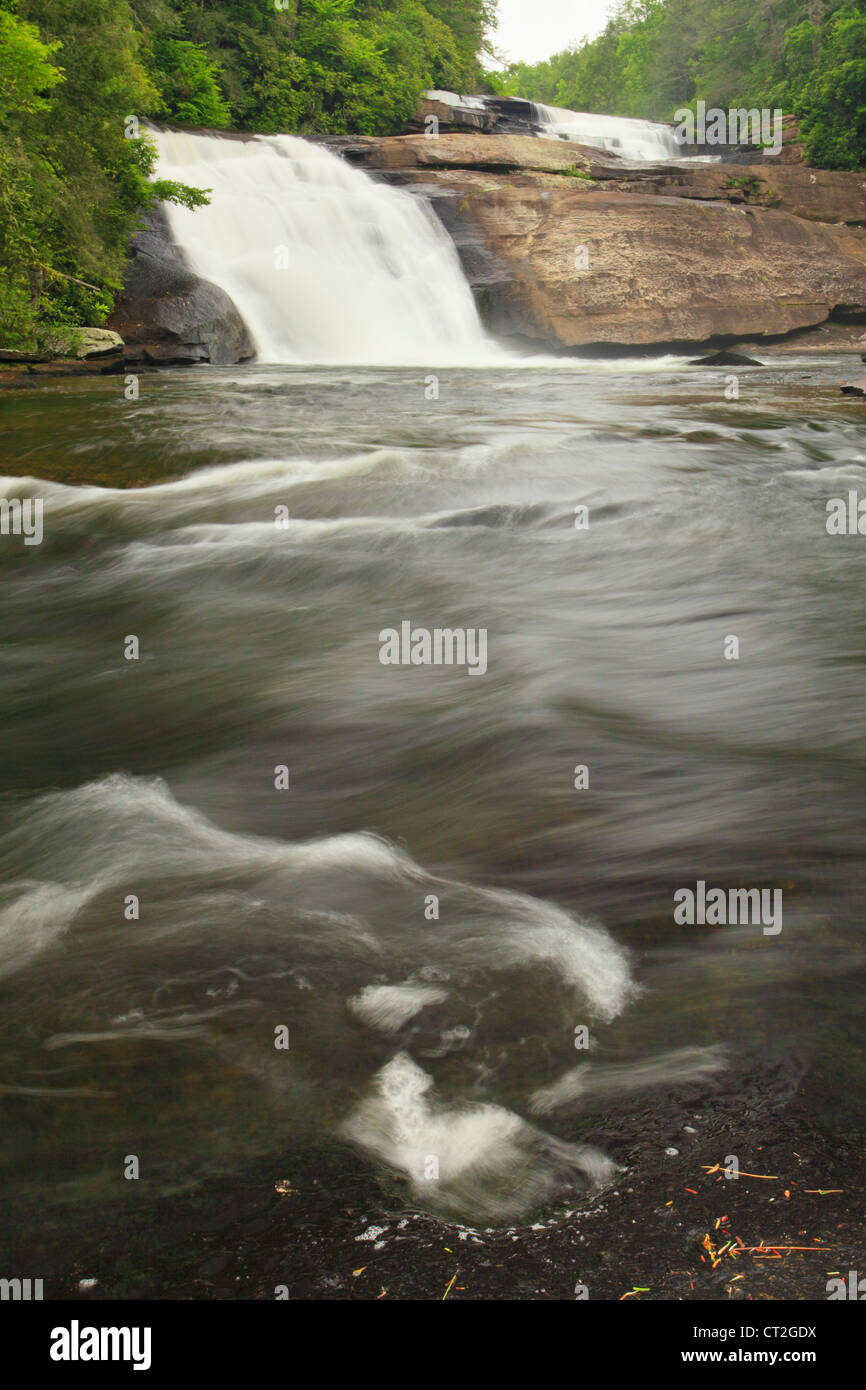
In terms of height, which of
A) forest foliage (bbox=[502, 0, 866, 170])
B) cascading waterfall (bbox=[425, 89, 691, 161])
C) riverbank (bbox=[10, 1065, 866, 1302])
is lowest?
riverbank (bbox=[10, 1065, 866, 1302])

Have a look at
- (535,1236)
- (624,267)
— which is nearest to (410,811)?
(535,1236)

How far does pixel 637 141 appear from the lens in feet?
118

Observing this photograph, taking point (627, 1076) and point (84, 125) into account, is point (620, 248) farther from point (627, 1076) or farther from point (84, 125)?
point (627, 1076)

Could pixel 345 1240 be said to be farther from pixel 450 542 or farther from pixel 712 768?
pixel 450 542

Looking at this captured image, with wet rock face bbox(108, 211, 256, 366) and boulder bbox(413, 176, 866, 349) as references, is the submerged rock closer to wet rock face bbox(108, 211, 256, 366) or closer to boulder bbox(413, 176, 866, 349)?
boulder bbox(413, 176, 866, 349)

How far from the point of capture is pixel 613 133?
3594 centimetres

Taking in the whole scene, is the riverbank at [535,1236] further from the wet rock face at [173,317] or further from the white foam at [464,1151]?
the wet rock face at [173,317]

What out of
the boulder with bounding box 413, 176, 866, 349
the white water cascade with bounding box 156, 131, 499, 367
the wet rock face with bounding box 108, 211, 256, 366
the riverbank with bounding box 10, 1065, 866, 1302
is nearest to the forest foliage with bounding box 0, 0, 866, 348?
the wet rock face with bounding box 108, 211, 256, 366

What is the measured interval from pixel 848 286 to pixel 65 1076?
27936mm

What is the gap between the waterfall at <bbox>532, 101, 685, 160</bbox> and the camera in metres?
33.6

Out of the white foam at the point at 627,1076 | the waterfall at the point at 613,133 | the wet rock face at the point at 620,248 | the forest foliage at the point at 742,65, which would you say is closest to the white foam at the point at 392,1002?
the white foam at the point at 627,1076

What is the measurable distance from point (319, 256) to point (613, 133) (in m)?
21.3

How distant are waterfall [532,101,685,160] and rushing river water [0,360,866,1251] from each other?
29.5m
